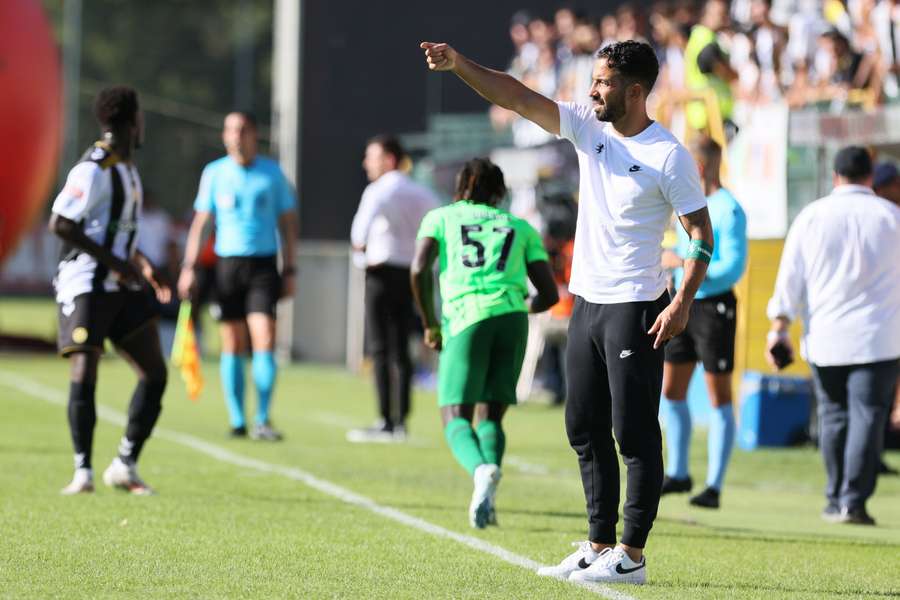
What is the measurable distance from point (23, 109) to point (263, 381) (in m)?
12.9

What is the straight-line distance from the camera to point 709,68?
16.4m

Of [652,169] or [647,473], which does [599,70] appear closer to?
[652,169]

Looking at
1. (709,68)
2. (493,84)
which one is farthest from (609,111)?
(709,68)

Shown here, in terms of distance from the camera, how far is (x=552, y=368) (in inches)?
756

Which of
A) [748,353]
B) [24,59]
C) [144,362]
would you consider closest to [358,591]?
[144,362]

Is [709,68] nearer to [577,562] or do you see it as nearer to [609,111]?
[609,111]

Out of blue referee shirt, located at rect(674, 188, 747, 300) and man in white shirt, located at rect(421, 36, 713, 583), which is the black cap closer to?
blue referee shirt, located at rect(674, 188, 747, 300)

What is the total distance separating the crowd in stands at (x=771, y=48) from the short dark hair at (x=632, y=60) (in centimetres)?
870

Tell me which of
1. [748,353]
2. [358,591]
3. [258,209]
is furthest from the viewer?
[748,353]

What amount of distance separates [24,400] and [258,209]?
4323 millimetres

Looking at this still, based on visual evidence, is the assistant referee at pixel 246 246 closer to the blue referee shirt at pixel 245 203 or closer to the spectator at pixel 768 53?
the blue referee shirt at pixel 245 203

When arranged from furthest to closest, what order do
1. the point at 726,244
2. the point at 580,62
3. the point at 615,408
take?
1. the point at 580,62
2. the point at 726,244
3. the point at 615,408

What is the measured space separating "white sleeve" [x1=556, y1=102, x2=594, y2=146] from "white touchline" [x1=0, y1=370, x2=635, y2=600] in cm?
172

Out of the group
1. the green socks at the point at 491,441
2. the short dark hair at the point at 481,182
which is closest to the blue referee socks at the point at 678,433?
the green socks at the point at 491,441
